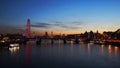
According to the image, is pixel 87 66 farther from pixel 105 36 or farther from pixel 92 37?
pixel 92 37

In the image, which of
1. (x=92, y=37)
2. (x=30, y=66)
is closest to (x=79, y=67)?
(x=30, y=66)

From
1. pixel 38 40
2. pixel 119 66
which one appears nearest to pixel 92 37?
pixel 38 40

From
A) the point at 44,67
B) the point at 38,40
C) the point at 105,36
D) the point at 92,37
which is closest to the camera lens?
the point at 44,67

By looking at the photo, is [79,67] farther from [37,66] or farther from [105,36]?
[105,36]

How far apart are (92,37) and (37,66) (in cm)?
9689

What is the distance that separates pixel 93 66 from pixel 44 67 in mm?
5925

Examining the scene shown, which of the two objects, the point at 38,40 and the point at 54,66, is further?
the point at 38,40

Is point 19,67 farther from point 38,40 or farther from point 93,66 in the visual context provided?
point 38,40

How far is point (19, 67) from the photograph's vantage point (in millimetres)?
23719

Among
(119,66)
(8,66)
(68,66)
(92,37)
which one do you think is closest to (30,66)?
(8,66)

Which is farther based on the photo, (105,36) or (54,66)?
(105,36)

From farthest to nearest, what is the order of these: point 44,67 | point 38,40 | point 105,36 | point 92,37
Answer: point 92,37
point 105,36
point 38,40
point 44,67

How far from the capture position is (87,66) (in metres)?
24.1

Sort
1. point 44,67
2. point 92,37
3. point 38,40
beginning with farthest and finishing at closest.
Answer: point 92,37 < point 38,40 < point 44,67
